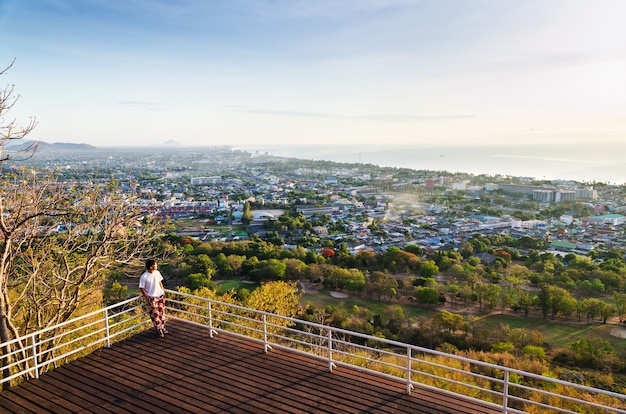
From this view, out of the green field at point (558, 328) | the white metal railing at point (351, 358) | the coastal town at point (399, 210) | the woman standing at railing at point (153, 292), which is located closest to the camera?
the white metal railing at point (351, 358)

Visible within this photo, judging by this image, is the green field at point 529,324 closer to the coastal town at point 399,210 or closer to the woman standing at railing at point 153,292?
the coastal town at point 399,210

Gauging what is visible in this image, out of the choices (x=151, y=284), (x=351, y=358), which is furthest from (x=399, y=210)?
(x=151, y=284)

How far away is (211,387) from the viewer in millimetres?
4582

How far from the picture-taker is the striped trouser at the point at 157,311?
5734 mm

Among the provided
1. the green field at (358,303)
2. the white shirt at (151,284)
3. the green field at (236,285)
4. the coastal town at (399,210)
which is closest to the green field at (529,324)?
the green field at (358,303)

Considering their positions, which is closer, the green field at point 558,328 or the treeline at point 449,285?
the treeline at point 449,285

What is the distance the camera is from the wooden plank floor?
13.8 feet

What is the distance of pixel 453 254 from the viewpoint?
123 ft

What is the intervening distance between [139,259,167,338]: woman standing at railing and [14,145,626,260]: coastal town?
81.3ft

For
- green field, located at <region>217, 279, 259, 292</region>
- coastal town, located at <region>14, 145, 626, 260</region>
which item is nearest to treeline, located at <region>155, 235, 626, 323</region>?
green field, located at <region>217, 279, 259, 292</region>

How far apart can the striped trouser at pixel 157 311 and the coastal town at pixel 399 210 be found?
24781 mm

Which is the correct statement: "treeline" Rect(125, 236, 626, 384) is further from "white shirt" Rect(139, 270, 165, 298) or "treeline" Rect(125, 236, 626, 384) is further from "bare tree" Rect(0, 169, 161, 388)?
"white shirt" Rect(139, 270, 165, 298)

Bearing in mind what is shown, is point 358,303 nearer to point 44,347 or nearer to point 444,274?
point 444,274

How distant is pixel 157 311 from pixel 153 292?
29cm
